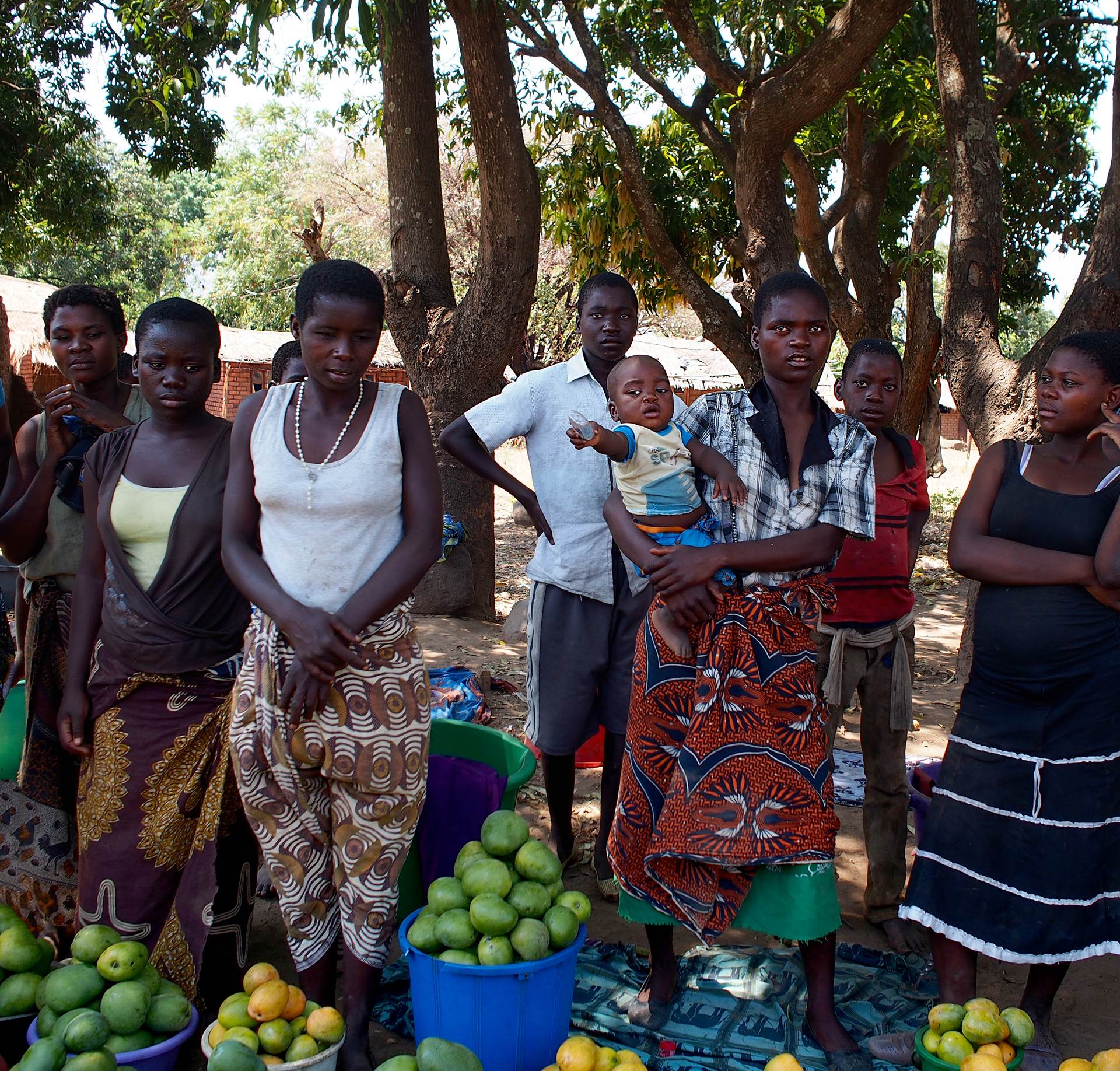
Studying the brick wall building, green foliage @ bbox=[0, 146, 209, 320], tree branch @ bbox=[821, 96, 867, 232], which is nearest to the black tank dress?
the brick wall building

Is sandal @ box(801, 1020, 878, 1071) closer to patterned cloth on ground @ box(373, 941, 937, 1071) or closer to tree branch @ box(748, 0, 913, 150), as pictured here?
patterned cloth on ground @ box(373, 941, 937, 1071)

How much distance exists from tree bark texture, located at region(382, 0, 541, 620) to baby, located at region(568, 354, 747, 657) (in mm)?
4134

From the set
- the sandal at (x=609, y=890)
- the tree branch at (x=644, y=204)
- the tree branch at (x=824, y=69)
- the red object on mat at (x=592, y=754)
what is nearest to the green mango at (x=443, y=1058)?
the sandal at (x=609, y=890)

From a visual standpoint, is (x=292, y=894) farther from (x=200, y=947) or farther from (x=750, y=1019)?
(x=750, y=1019)

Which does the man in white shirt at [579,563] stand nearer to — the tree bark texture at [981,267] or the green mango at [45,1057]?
the green mango at [45,1057]

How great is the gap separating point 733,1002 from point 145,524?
2.11 metres

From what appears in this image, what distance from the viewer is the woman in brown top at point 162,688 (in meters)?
→ 2.69

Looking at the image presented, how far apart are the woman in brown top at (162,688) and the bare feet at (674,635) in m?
1.16

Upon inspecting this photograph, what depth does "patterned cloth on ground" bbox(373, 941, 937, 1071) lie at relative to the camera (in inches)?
105

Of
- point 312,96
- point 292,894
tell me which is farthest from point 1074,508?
point 312,96

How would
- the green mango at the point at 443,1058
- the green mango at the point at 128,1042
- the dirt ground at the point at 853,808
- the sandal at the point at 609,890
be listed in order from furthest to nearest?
1. the sandal at the point at 609,890
2. the dirt ground at the point at 853,808
3. the green mango at the point at 128,1042
4. the green mango at the point at 443,1058

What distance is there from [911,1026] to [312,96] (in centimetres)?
2832

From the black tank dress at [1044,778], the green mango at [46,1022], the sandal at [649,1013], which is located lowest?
the sandal at [649,1013]

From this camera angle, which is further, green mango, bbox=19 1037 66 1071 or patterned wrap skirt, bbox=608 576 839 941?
patterned wrap skirt, bbox=608 576 839 941
